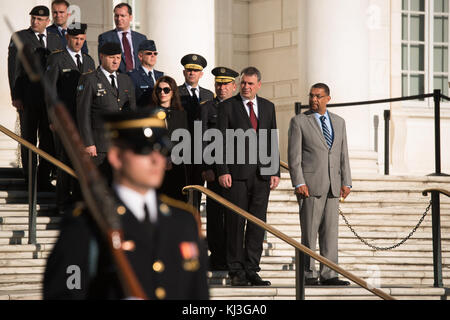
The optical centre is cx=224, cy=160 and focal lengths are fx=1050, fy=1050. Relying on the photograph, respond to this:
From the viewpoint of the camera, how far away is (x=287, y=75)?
17438 mm

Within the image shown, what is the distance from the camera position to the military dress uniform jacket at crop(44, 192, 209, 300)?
3305mm

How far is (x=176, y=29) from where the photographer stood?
Answer: 13.6m

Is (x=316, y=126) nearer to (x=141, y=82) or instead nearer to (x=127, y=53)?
(x=141, y=82)

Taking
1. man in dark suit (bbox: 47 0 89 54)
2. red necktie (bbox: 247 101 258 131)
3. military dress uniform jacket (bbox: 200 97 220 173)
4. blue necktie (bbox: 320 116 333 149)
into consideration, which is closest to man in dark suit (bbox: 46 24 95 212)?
man in dark suit (bbox: 47 0 89 54)

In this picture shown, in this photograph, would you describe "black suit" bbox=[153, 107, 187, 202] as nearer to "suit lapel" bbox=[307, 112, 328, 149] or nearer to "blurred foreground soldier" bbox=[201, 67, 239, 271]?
"blurred foreground soldier" bbox=[201, 67, 239, 271]

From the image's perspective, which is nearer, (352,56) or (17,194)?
(17,194)

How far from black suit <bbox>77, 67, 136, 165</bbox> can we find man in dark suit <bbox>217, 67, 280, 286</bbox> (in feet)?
3.08

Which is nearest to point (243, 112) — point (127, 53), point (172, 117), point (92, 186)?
point (172, 117)

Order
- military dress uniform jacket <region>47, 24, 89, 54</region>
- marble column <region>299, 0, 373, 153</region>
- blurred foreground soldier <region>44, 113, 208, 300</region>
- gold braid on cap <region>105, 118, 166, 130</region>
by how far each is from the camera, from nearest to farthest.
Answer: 1. blurred foreground soldier <region>44, 113, 208, 300</region>
2. gold braid on cap <region>105, 118, 166, 130</region>
3. military dress uniform jacket <region>47, 24, 89, 54</region>
4. marble column <region>299, 0, 373, 153</region>

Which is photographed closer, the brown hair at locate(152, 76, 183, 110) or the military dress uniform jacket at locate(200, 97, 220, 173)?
the brown hair at locate(152, 76, 183, 110)

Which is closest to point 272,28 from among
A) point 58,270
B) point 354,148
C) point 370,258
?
point 354,148

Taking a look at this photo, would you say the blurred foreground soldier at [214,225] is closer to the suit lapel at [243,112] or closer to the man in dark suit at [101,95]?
the suit lapel at [243,112]

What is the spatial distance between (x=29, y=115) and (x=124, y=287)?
7735mm
